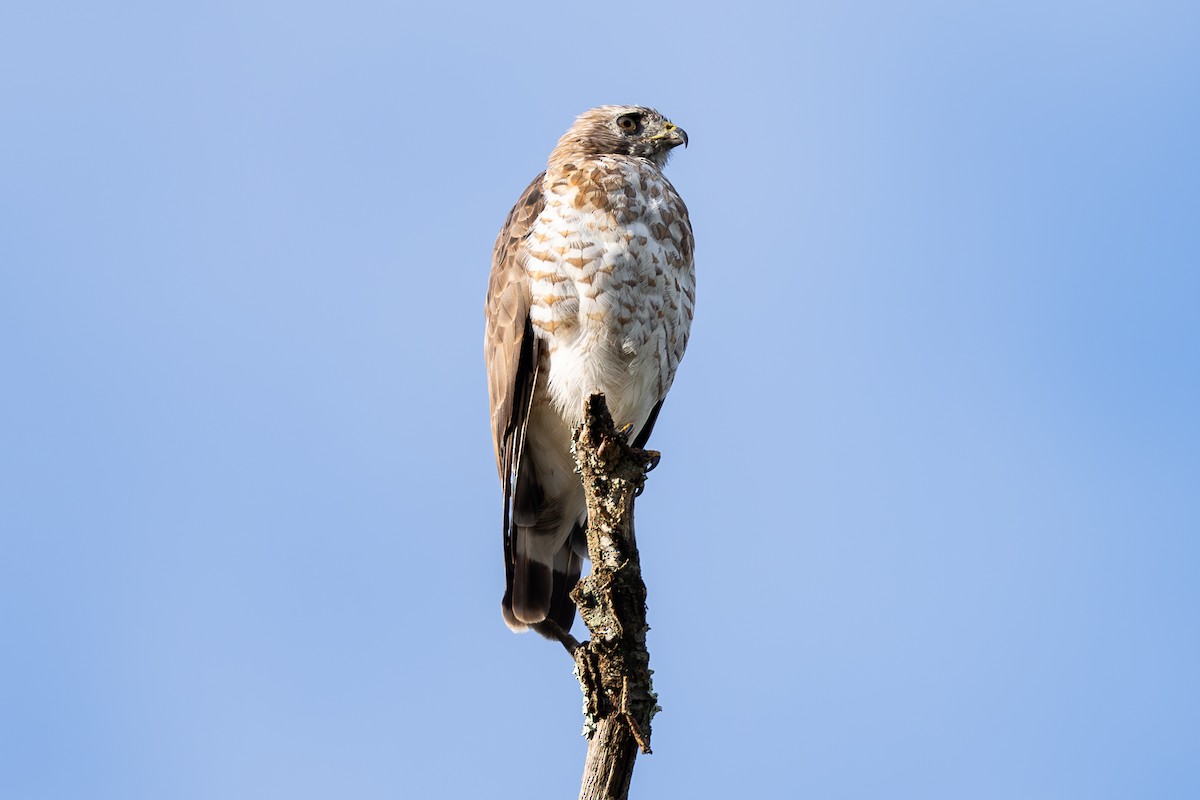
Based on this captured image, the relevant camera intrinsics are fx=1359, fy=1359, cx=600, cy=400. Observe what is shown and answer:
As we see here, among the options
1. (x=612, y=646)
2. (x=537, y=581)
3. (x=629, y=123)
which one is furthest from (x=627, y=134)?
(x=612, y=646)

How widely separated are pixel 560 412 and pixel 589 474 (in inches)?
57.7

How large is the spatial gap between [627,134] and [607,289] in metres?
1.78

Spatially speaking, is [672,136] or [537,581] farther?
[672,136]

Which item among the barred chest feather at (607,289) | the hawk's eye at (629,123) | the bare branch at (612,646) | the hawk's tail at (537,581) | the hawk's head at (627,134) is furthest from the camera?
the hawk's eye at (629,123)

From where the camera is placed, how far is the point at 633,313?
6797 mm

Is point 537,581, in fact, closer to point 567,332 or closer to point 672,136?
point 567,332

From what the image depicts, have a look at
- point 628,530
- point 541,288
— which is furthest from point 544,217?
point 628,530

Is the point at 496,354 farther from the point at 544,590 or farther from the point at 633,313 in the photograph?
the point at 544,590

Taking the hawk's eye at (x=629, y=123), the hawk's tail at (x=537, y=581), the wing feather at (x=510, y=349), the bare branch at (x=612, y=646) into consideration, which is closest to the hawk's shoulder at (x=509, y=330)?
the wing feather at (x=510, y=349)

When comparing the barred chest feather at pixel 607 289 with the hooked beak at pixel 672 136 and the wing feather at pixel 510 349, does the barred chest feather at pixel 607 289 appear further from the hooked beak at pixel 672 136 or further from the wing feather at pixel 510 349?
the hooked beak at pixel 672 136

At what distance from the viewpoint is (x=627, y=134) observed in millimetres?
8164

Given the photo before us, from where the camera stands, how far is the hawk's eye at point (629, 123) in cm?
818

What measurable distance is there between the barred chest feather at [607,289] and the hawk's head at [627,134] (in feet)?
2.92

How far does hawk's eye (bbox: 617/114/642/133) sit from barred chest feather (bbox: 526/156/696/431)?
106 centimetres
